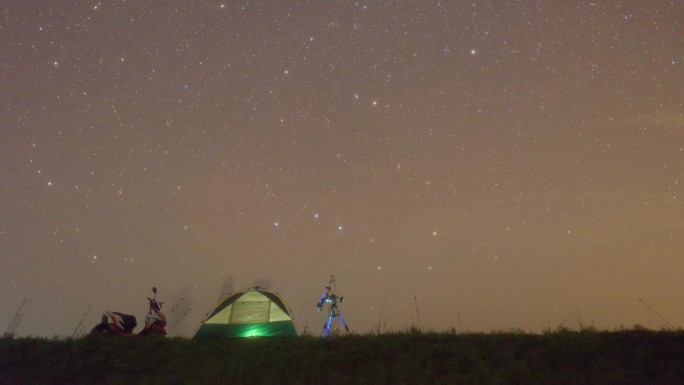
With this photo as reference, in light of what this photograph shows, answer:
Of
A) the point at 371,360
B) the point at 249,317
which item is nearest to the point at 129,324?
the point at 249,317

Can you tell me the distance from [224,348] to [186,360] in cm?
77

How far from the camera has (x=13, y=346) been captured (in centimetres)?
1036

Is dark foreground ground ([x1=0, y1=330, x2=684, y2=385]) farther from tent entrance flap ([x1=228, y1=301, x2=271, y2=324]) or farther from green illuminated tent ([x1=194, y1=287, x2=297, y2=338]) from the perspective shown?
tent entrance flap ([x1=228, y1=301, x2=271, y2=324])

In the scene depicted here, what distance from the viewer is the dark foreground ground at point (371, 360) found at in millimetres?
6965

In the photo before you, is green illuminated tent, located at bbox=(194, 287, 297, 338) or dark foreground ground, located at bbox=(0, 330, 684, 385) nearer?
dark foreground ground, located at bbox=(0, 330, 684, 385)

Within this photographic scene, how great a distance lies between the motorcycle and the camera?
1141 centimetres

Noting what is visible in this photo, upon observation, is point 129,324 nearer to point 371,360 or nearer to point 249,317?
point 249,317

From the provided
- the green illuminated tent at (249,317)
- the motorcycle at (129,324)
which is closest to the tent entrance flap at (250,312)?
the green illuminated tent at (249,317)

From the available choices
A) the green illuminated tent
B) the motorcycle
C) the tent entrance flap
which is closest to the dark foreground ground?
the motorcycle

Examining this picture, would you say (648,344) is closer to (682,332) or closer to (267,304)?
(682,332)

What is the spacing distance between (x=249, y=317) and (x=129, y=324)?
10.0 feet

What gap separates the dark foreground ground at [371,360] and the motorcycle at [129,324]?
48.1 inches

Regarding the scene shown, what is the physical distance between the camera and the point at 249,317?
13.4 metres

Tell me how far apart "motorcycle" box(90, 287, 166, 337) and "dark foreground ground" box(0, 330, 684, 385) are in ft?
4.01
